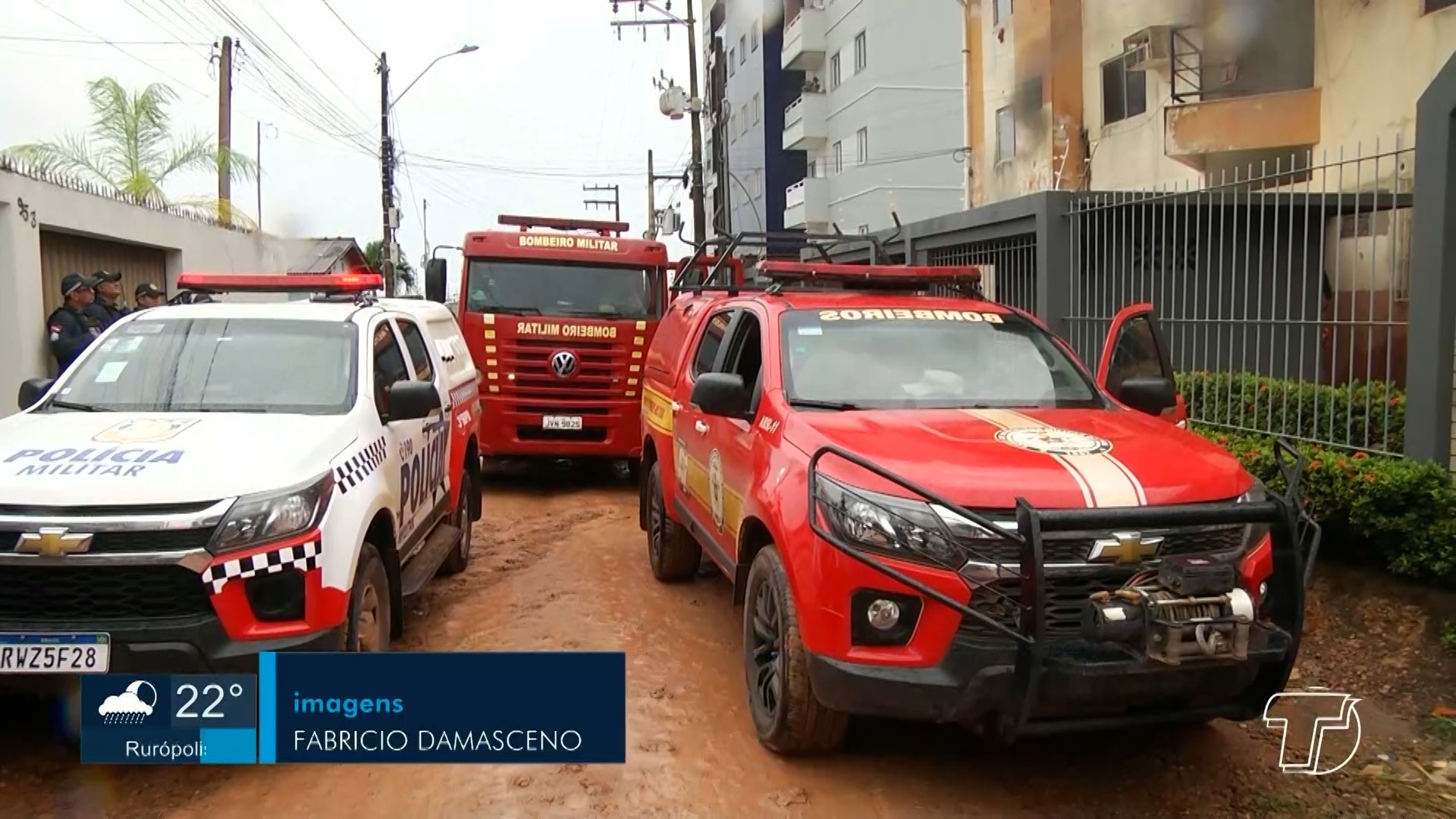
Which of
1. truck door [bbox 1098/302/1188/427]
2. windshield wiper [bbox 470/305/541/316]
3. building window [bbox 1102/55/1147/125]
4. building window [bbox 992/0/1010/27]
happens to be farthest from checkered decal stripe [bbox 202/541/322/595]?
building window [bbox 992/0/1010/27]

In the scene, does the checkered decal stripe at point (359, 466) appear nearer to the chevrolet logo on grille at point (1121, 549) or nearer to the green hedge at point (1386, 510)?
the chevrolet logo on grille at point (1121, 549)

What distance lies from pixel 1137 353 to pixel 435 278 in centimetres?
722

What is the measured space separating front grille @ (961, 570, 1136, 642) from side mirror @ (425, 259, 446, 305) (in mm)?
8249

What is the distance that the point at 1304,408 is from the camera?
6.31 m

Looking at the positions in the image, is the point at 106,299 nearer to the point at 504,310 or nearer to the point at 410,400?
the point at 504,310

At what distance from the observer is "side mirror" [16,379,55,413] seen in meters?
5.08

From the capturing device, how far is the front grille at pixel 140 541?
358 cm

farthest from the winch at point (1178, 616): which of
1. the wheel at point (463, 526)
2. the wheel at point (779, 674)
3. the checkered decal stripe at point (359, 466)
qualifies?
the wheel at point (463, 526)

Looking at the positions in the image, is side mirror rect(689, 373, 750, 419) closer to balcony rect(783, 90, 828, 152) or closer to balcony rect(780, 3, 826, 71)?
balcony rect(783, 90, 828, 152)

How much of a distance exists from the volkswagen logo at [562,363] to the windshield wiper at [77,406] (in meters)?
5.31

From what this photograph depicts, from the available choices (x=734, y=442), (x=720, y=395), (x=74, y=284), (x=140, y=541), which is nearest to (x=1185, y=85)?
(x=734, y=442)

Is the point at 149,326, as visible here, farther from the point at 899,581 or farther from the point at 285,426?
the point at 899,581

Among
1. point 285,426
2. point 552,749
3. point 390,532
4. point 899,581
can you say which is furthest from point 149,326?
point 899,581
